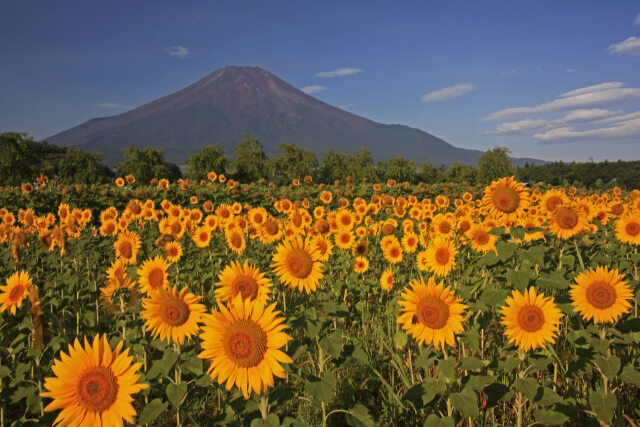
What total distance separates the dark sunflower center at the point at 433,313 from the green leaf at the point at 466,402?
40 cm

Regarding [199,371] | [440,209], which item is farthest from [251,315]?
[440,209]

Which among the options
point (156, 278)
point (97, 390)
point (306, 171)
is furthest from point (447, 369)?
point (306, 171)

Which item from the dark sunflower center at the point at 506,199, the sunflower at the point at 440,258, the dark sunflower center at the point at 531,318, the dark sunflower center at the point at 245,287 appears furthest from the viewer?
the sunflower at the point at 440,258

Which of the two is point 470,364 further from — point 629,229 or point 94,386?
point 629,229

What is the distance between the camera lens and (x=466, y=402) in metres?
2.04

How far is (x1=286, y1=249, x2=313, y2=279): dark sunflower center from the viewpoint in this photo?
272 centimetres

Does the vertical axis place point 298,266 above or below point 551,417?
above

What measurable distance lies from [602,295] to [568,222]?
3.74 ft

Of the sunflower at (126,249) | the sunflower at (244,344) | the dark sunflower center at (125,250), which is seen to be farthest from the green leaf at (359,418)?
the dark sunflower center at (125,250)

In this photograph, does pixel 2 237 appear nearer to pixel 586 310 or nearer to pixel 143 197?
pixel 143 197

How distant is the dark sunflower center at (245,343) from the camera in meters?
1.83

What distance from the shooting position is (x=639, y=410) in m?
2.75

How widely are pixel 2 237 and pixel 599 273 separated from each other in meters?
8.17

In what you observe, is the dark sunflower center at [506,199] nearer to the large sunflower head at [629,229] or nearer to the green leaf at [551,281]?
the green leaf at [551,281]
